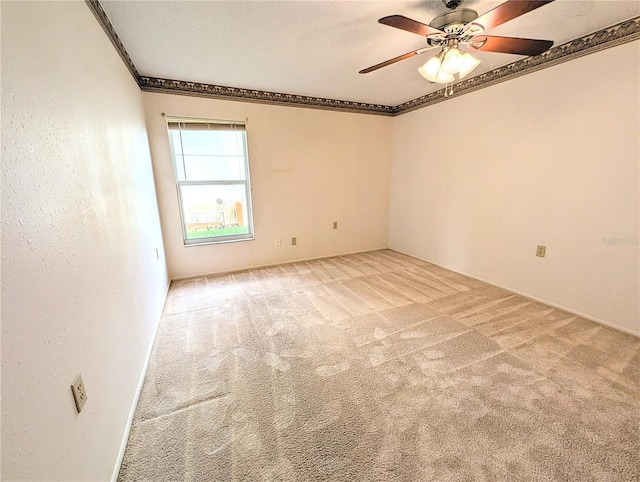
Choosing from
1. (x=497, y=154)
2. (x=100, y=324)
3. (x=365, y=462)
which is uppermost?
(x=497, y=154)

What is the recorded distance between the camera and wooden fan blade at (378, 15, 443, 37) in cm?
133

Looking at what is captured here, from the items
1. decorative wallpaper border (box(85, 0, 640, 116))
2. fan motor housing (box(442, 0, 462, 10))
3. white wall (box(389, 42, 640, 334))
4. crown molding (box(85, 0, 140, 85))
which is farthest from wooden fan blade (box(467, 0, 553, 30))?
crown molding (box(85, 0, 140, 85))

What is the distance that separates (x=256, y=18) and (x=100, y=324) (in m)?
2.02

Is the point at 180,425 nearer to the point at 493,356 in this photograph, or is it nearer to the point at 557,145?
the point at 493,356

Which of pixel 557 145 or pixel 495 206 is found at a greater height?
pixel 557 145

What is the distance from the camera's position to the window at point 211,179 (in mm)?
3064

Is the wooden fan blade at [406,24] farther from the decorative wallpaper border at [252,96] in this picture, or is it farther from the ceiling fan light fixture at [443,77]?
the decorative wallpaper border at [252,96]

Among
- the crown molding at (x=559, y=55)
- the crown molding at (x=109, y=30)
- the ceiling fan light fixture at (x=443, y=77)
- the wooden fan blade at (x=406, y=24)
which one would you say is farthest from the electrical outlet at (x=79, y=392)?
the crown molding at (x=559, y=55)

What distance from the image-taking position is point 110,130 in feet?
5.14

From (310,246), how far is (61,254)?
316 centimetres

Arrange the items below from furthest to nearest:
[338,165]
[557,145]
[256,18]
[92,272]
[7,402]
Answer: [338,165]
[557,145]
[256,18]
[92,272]
[7,402]

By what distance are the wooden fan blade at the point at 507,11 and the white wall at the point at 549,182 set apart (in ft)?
4.72

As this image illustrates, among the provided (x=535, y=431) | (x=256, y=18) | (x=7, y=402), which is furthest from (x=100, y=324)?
(x=535, y=431)

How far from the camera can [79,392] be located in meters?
0.94
